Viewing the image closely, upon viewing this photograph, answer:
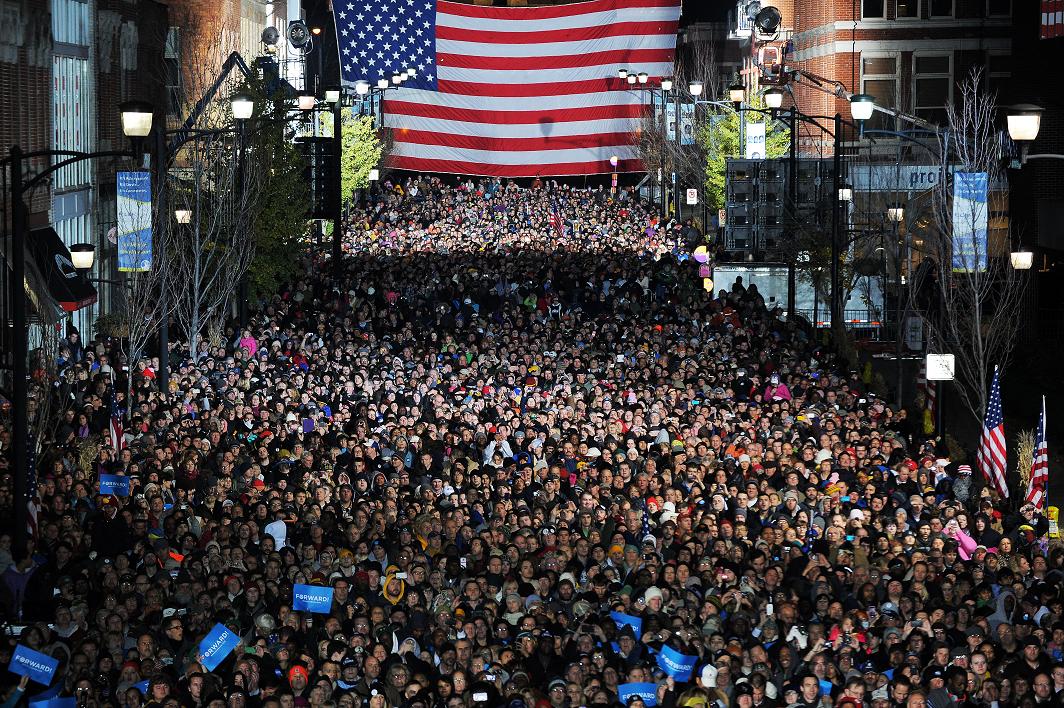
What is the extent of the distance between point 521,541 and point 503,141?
46225mm

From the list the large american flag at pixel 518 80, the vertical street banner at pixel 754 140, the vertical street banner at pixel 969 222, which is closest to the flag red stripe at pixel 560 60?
the large american flag at pixel 518 80

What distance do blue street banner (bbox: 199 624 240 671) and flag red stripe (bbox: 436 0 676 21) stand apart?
49.6 meters

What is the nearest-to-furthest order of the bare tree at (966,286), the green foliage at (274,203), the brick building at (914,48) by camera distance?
the bare tree at (966,286) < the green foliage at (274,203) < the brick building at (914,48)

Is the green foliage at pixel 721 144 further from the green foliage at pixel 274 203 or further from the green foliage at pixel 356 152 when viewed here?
the green foliage at pixel 274 203

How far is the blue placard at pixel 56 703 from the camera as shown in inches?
517

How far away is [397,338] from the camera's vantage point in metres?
31.9

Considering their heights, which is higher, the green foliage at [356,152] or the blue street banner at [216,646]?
the green foliage at [356,152]

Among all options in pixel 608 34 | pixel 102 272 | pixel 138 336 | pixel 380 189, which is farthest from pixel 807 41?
pixel 138 336

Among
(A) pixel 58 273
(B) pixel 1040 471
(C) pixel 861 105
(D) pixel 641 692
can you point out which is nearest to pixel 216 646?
(D) pixel 641 692

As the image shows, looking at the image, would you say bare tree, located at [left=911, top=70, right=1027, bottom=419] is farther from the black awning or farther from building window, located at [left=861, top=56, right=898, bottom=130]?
building window, located at [left=861, top=56, right=898, bottom=130]

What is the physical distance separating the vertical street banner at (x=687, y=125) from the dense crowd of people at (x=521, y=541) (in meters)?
38.0

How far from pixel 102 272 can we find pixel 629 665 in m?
30.7

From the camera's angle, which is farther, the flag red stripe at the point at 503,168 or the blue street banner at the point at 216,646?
the flag red stripe at the point at 503,168

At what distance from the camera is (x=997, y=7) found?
198 ft
